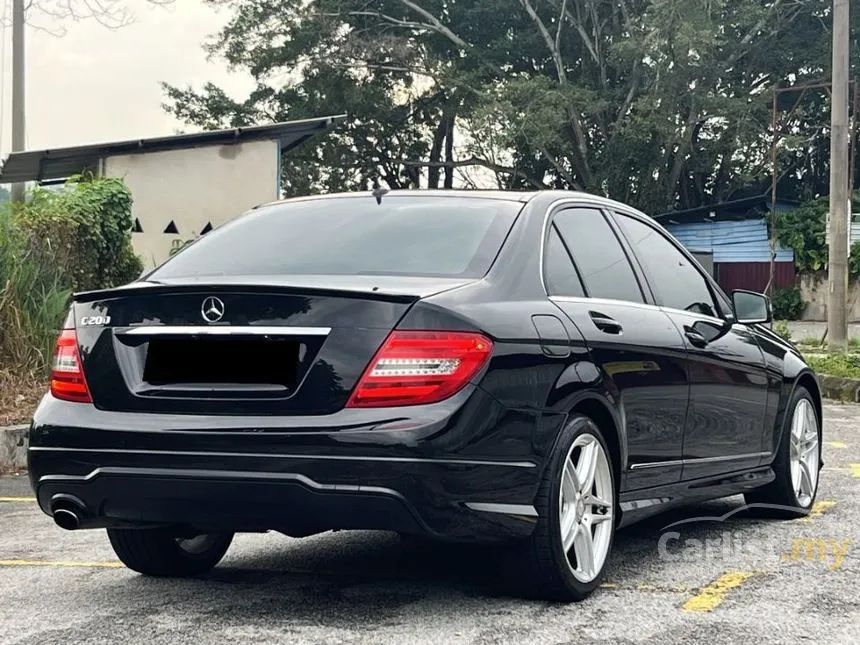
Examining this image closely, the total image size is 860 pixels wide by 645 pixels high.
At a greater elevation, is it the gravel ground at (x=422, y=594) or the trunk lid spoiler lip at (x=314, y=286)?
the trunk lid spoiler lip at (x=314, y=286)

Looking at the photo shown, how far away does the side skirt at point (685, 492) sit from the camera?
191 inches

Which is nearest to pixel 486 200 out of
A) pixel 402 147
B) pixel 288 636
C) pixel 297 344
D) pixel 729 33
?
pixel 297 344

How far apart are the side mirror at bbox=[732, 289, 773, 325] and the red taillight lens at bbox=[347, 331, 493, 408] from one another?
2551mm

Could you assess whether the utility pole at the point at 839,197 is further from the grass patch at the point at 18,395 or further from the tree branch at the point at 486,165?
the tree branch at the point at 486,165

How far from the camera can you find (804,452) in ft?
21.9

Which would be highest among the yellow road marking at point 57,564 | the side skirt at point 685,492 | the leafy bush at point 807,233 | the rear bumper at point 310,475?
the leafy bush at point 807,233

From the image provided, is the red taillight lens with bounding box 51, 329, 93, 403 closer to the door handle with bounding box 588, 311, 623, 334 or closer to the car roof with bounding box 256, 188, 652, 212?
the car roof with bounding box 256, 188, 652, 212

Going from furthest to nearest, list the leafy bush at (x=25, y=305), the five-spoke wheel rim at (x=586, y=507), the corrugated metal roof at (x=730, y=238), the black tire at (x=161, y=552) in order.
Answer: the corrugated metal roof at (x=730, y=238), the leafy bush at (x=25, y=305), the black tire at (x=161, y=552), the five-spoke wheel rim at (x=586, y=507)

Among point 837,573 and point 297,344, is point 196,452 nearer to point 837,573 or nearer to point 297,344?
point 297,344

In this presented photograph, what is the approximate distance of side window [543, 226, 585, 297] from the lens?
464 cm

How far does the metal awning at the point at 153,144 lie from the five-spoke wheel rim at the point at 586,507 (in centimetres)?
1689

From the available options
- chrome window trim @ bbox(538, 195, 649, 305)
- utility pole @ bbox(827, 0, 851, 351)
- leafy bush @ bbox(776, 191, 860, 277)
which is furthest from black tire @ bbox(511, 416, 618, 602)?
leafy bush @ bbox(776, 191, 860, 277)

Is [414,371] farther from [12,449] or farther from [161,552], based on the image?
[12,449]

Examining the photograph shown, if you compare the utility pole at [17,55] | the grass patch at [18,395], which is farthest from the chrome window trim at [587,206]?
the utility pole at [17,55]
